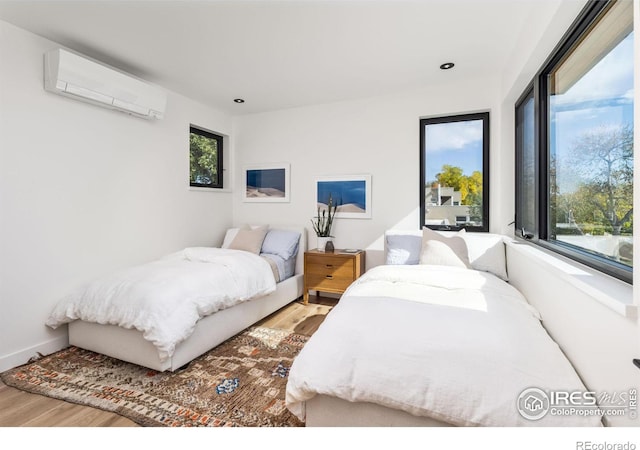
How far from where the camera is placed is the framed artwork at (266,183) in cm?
421

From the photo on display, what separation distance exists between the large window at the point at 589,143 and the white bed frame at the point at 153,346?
245 cm

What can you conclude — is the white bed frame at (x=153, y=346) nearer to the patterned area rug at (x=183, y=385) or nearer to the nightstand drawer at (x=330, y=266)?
the patterned area rug at (x=183, y=385)

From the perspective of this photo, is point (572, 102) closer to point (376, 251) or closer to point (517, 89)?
point (517, 89)

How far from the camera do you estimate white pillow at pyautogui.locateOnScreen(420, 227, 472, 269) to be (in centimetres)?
274

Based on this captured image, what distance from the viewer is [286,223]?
13.9 feet

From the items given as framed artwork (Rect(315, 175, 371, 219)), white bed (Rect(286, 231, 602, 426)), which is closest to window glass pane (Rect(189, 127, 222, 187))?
framed artwork (Rect(315, 175, 371, 219))

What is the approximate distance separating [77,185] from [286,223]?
2.28m

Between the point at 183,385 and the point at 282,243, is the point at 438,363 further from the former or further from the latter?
the point at 282,243

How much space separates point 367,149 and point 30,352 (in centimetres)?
364

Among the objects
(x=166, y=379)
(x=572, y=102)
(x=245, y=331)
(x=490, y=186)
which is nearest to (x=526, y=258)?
(x=572, y=102)

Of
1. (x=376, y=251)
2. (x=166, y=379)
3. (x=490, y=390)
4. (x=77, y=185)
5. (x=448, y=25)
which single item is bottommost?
(x=166, y=379)

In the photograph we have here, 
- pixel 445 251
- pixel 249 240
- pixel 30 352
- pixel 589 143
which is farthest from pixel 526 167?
pixel 30 352

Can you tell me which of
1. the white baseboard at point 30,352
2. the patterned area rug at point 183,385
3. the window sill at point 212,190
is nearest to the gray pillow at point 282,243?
the window sill at point 212,190

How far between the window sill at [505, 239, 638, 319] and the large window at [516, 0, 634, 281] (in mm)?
46
